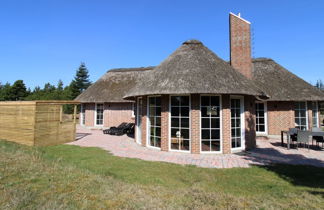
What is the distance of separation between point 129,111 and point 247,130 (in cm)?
1179

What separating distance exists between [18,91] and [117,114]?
4386 centimetres

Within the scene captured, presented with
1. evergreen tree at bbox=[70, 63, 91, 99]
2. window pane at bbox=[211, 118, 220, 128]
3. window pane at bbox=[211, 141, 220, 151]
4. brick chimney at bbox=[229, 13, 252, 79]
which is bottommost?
window pane at bbox=[211, 141, 220, 151]

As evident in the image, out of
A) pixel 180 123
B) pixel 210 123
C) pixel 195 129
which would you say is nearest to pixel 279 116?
pixel 210 123

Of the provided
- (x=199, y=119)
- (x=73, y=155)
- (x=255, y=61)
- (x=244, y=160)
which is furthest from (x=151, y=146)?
(x=255, y=61)

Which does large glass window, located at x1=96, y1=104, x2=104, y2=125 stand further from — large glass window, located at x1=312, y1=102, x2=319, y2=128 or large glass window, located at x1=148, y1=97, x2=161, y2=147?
large glass window, located at x1=312, y1=102, x2=319, y2=128

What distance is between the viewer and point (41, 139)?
385 inches

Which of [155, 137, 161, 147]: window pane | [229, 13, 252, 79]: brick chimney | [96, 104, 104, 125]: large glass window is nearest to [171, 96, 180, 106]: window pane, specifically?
[155, 137, 161, 147]: window pane

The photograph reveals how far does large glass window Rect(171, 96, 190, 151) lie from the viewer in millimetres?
8422

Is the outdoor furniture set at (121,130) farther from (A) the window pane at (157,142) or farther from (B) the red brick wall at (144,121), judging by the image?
(A) the window pane at (157,142)

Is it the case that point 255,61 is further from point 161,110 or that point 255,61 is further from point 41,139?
point 41,139

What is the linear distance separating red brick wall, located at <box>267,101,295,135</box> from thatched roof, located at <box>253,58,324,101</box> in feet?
2.05

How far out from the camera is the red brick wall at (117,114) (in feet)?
59.0

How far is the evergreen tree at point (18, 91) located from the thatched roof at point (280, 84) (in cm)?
5408

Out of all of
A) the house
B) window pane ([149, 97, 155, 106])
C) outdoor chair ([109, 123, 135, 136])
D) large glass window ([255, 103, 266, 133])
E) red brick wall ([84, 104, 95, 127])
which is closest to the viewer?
the house
